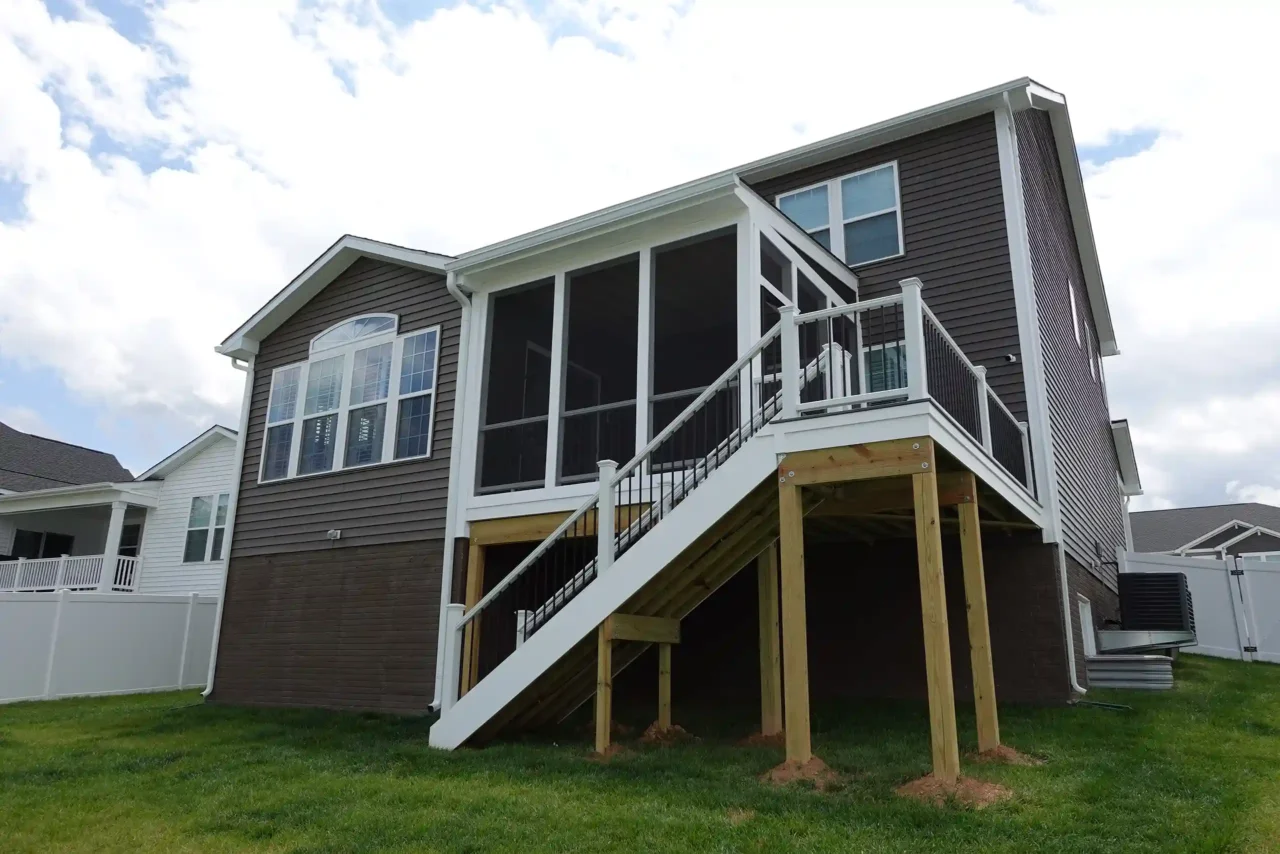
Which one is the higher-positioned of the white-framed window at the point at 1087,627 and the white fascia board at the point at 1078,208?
the white fascia board at the point at 1078,208

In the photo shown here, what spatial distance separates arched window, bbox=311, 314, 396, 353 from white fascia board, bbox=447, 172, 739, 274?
5.68ft

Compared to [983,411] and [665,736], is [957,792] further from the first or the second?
[983,411]

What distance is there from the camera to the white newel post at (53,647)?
1368cm

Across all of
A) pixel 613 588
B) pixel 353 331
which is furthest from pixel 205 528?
pixel 613 588

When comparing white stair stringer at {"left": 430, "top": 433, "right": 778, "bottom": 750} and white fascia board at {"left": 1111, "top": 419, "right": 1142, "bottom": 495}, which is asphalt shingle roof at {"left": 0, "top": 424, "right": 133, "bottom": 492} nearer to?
white stair stringer at {"left": 430, "top": 433, "right": 778, "bottom": 750}

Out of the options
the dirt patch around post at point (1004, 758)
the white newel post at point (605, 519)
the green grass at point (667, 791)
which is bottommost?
the green grass at point (667, 791)

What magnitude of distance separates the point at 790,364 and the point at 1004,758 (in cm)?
301

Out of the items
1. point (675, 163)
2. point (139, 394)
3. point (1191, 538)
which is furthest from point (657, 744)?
point (139, 394)

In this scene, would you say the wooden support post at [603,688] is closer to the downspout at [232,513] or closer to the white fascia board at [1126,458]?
the downspout at [232,513]

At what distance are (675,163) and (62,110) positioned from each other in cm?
1278

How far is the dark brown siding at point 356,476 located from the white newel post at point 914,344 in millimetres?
6114

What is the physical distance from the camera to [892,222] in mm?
10273

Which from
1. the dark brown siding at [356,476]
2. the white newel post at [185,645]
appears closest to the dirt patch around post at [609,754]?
the dark brown siding at [356,476]

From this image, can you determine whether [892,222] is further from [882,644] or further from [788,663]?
[788,663]
